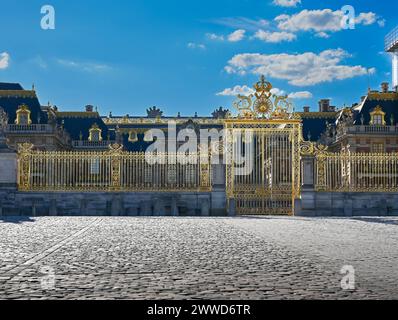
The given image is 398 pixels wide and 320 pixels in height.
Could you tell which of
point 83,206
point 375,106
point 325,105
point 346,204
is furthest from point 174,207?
point 325,105

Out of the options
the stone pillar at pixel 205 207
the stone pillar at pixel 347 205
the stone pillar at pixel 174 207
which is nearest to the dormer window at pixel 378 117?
the stone pillar at pixel 347 205

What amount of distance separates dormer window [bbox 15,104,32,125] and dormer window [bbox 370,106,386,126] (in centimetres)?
2673

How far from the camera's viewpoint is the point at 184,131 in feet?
197

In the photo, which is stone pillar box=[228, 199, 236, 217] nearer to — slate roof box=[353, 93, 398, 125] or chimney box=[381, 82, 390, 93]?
slate roof box=[353, 93, 398, 125]

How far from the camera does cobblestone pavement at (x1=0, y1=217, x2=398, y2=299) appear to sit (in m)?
6.68

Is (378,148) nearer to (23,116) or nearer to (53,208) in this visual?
(23,116)

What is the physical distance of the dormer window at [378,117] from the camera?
166 ft

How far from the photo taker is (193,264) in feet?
29.4

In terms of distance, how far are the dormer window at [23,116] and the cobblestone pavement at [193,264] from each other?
115 ft

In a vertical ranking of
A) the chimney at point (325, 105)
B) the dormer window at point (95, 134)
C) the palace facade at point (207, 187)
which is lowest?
the palace facade at point (207, 187)

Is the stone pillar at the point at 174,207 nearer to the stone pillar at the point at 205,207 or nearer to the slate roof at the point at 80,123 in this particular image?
the stone pillar at the point at 205,207

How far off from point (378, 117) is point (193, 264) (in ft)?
146

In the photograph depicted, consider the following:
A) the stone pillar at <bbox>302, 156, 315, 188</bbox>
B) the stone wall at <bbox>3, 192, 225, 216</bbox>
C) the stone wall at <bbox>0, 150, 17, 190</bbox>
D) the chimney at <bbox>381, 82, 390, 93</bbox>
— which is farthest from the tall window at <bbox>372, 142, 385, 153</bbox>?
the stone wall at <bbox>0, 150, 17, 190</bbox>
